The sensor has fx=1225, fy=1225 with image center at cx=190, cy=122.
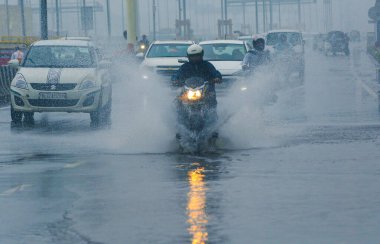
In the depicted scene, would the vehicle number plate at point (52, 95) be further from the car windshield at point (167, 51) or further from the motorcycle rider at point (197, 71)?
the car windshield at point (167, 51)

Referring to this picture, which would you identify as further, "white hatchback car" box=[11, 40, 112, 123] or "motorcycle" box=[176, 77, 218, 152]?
"white hatchback car" box=[11, 40, 112, 123]

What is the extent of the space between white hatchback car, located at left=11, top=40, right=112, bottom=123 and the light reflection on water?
29.4ft

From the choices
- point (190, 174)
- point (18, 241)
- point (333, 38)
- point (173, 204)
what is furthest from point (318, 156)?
point (333, 38)

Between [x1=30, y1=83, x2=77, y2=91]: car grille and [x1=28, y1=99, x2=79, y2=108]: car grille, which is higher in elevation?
[x1=30, y1=83, x2=77, y2=91]: car grille

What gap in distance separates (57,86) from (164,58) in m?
12.4

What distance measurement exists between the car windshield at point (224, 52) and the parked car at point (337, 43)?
60804 mm

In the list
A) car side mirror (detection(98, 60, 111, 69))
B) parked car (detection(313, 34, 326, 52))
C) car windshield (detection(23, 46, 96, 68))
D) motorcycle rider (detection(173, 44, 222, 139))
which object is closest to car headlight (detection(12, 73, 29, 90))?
car windshield (detection(23, 46, 96, 68))

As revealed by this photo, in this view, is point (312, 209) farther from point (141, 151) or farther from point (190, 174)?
point (141, 151)

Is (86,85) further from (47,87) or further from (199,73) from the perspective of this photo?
(199,73)

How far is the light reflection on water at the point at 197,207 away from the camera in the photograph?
9.37 meters

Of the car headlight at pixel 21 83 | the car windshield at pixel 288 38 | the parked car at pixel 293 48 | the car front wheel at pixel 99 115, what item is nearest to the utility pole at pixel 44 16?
the parked car at pixel 293 48

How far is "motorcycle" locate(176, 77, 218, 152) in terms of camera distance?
55.9 ft

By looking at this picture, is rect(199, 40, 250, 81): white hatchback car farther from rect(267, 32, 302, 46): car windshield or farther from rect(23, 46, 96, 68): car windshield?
rect(267, 32, 302, 46): car windshield

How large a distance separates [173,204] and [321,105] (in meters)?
17.6
